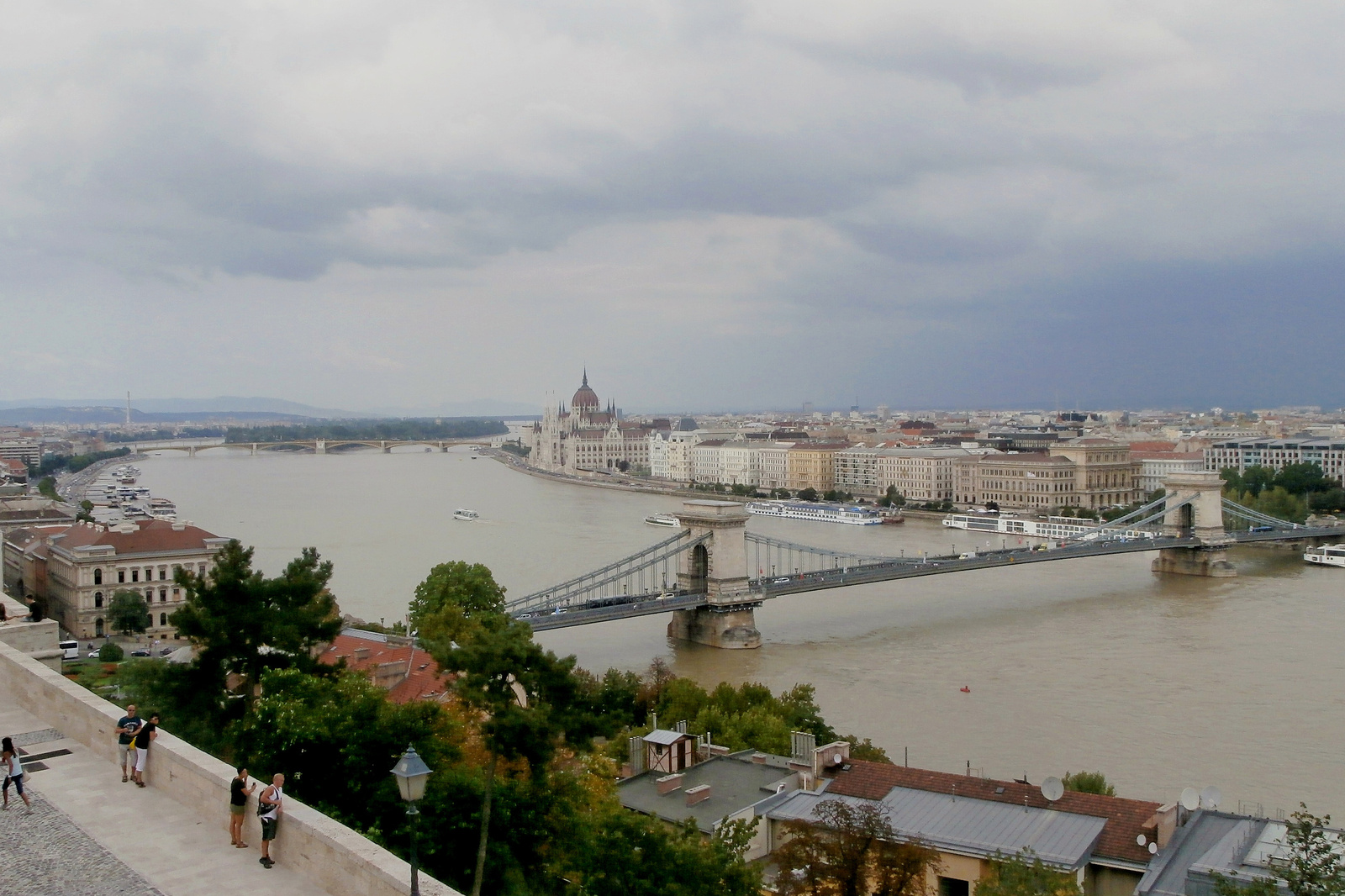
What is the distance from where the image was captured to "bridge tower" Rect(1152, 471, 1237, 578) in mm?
27312

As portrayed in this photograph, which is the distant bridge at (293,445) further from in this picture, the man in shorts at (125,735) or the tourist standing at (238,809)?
the tourist standing at (238,809)

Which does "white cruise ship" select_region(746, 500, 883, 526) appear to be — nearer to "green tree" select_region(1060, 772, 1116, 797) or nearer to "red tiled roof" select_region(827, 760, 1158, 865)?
"green tree" select_region(1060, 772, 1116, 797)

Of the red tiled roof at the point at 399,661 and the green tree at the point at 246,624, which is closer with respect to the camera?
the green tree at the point at 246,624

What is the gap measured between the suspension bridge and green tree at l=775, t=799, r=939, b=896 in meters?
10.6

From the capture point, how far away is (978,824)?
707cm

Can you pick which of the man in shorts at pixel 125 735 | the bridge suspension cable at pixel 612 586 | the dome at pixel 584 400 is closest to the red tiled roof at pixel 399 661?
the bridge suspension cable at pixel 612 586

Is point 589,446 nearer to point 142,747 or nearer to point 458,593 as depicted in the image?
point 458,593

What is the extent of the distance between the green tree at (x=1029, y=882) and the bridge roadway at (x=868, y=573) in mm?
11139

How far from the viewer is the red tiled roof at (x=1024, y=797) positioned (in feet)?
22.2

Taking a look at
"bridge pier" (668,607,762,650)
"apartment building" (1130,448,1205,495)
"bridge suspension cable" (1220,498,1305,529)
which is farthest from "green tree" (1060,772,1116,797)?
"apartment building" (1130,448,1205,495)

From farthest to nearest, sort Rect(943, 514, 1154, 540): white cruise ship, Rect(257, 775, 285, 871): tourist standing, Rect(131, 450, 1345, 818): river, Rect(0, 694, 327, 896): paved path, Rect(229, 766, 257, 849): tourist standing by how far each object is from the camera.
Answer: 1. Rect(943, 514, 1154, 540): white cruise ship
2. Rect(131, 450, 1345, 818): river
3. Rect(229, 766, 257, 849): tourist standing
4. Rect(257, 775, 285, 871): tourist standing
5. Rect(0, 694, 327, 896): paved path

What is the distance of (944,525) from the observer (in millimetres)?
39219

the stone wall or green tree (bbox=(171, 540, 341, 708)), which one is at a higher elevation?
the stone wall

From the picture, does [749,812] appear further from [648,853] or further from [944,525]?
[944,525]
